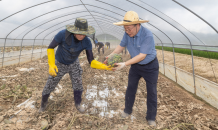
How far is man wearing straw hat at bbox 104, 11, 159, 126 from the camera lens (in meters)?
2.05

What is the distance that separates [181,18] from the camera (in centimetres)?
412

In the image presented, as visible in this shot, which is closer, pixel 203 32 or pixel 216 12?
pixel 216 12

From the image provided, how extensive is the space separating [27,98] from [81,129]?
6.36ft

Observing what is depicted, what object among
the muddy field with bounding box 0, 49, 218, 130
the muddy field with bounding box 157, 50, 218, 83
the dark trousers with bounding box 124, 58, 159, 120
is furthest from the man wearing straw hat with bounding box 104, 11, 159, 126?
the muddy field with bounding box 157, 50, 218, 83

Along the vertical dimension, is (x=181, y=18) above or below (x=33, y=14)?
below

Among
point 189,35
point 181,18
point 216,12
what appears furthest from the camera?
point 189,35

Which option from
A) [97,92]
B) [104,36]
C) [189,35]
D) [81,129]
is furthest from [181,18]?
[104,36]

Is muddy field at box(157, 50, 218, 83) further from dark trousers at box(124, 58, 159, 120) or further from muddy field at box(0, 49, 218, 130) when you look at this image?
dark trousers at box(124, 58, 159, 120)

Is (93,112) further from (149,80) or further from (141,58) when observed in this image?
(141,58)

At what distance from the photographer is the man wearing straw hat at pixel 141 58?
80.6 inches

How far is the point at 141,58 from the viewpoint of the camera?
2.06 m

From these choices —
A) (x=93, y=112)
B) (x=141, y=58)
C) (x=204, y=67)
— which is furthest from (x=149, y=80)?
(x=204, y=67)

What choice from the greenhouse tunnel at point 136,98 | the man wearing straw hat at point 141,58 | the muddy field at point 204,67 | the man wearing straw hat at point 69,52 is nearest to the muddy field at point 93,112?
the greenhouse tunnel at point 136,98

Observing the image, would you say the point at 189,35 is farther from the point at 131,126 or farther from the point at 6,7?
the point at 6,7
